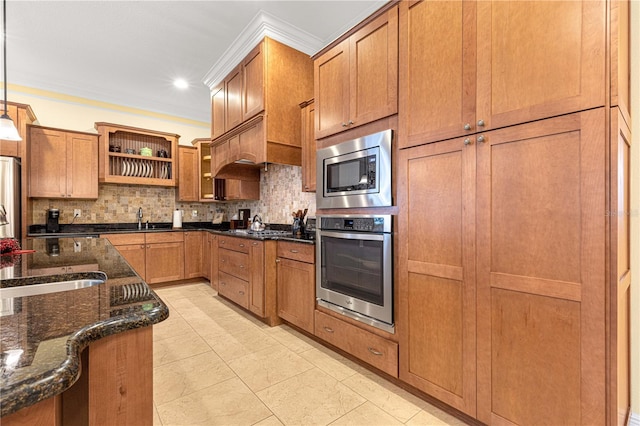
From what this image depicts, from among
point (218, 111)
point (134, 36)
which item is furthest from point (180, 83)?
point (134, 36)

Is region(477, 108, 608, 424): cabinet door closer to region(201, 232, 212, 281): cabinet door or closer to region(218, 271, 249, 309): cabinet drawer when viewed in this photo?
region(218, 271, 249, 309): cabinet drawer

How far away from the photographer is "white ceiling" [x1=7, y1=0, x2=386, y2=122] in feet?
8.93

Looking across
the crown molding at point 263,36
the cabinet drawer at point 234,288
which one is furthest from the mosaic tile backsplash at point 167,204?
the crown molding at point 263,36

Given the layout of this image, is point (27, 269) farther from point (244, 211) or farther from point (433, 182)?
point (244, 211)

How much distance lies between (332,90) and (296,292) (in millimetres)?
1793

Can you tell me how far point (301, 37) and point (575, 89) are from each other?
2.74 meters

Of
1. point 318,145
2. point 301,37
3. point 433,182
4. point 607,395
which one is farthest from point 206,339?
point 301,37

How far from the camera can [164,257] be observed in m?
4.59

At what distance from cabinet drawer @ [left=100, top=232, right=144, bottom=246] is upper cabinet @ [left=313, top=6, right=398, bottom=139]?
3.34 metres

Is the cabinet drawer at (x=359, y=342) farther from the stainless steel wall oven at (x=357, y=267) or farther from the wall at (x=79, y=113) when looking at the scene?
the wall at (x=79, y=113)

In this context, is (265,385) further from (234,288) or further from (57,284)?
(234,288)

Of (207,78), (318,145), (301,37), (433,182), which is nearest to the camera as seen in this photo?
(433,182)

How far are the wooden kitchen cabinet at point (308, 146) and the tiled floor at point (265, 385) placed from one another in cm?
146

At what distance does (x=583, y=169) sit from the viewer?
3.96 ft
